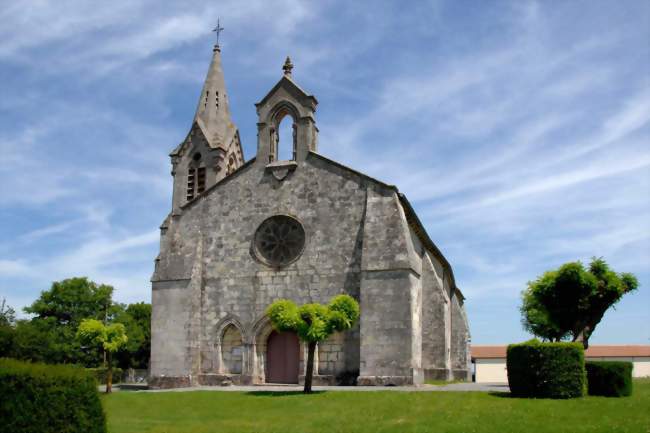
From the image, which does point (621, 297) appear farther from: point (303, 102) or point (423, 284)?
point (303, 102)

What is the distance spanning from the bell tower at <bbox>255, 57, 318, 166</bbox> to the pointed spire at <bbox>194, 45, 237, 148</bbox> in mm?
6435

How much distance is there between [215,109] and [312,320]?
1859 centimetres

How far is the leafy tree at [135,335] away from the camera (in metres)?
58.4

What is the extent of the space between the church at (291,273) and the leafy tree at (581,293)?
4.60 m

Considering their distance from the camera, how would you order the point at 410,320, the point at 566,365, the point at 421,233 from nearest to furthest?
the point at 566,365 < the point at 410,320 < the point at 421,233

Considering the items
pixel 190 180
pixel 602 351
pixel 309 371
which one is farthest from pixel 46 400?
pixel 602 351

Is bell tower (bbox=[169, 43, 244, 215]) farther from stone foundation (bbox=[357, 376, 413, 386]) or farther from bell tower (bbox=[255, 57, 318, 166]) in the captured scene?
stone foundation (bbox=[357, 376, 413, 386])

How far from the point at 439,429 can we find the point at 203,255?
16.7 m

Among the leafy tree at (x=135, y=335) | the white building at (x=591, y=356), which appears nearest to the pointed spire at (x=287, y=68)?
the leafy tree at (x=135, y=335)

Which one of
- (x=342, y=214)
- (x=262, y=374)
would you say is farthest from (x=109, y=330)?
(x=342, y=214)

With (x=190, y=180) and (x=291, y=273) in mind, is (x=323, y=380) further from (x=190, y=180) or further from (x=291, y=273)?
(x=190, y=180)

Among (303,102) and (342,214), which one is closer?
(342,214)

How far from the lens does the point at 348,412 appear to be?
17.0 m

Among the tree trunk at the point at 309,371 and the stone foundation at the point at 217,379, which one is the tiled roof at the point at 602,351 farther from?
the tree trunk at the point at 309,371
